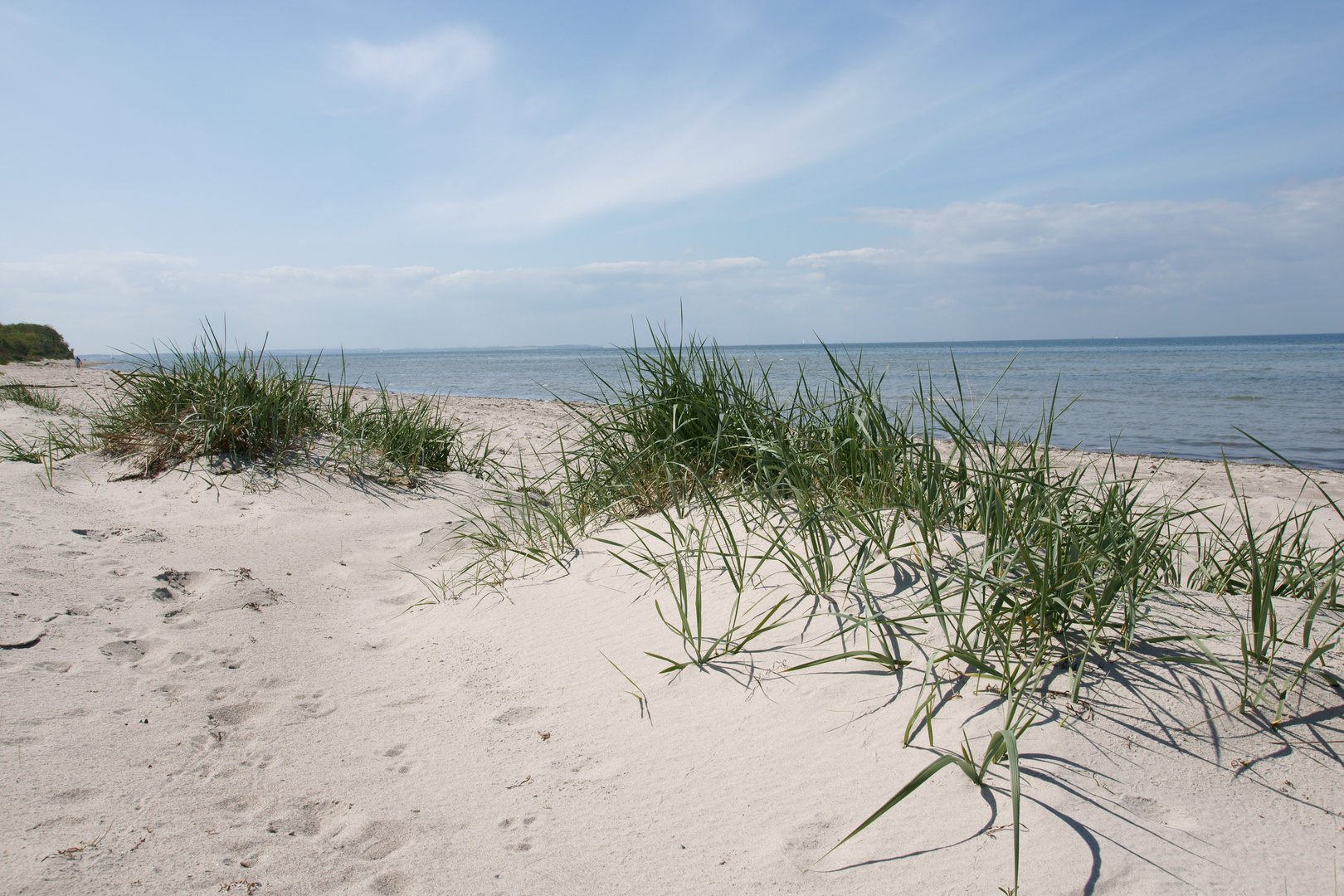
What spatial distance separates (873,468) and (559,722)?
1.48 metres

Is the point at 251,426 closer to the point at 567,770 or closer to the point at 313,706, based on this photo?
the point at 313,706

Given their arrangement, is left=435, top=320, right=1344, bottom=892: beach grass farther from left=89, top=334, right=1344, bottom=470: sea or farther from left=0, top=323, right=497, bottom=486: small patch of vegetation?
left=0, top=323, right=497, bottom=486: small patch of vegetation

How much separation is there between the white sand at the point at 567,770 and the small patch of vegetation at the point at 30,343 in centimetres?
2307

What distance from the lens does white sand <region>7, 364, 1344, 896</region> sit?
49.8 inches

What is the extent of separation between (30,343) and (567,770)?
90.5 ft

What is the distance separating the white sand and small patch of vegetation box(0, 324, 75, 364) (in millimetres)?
23070

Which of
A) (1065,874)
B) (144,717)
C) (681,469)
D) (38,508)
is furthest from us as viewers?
(38,508)

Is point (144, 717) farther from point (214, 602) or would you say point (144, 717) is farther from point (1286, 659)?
point (1286, 659)

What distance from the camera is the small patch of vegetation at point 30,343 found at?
19.1 meters

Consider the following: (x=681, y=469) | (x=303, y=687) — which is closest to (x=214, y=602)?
(x=303, y=687)

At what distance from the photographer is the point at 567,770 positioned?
1.68 meters

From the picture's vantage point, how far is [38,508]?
11.6 feet

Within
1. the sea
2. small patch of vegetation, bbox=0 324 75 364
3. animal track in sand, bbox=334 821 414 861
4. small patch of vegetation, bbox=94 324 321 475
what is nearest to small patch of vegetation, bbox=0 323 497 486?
small patch of vegetation, bbox=94 324 321 475

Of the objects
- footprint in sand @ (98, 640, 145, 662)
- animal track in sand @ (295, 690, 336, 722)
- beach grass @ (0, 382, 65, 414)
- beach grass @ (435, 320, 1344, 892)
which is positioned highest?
beach grass @ (0, 382, 65, 414)
